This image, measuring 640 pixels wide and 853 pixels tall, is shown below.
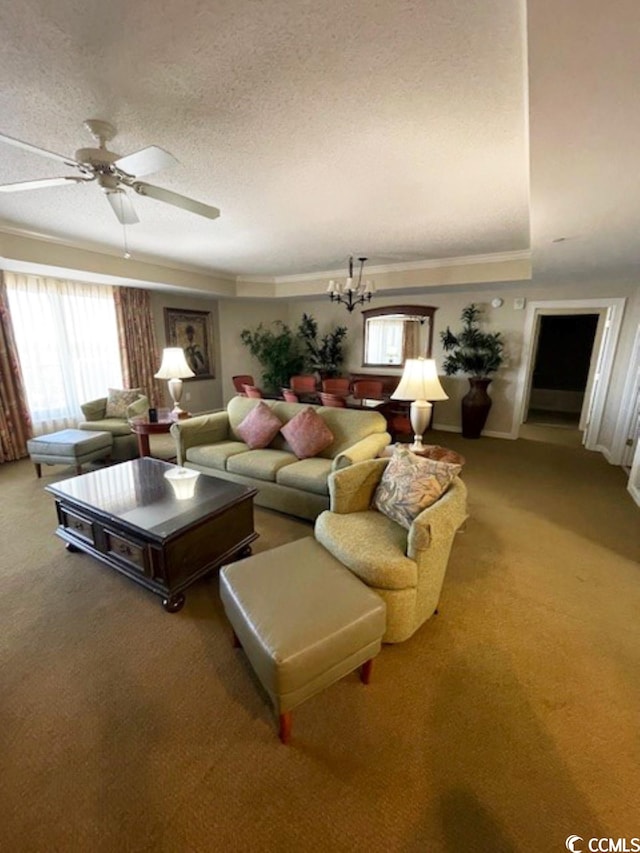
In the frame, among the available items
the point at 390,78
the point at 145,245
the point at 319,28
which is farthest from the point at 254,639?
the point at 145,245

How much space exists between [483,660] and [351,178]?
3070 millimetres

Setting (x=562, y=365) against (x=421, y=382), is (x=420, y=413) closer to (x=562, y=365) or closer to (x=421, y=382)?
(x=421, y=382)

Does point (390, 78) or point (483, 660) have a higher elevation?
point (390, 78)

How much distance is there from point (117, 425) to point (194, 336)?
2.69 meters

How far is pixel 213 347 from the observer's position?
7051mm

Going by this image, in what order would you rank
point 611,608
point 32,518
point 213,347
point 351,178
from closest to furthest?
1. point 611,608
2. point 351,178
3. point 32,518
4. point 213,347

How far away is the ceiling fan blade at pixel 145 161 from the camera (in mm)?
1737

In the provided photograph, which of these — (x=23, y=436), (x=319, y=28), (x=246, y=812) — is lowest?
(x=246, y=812)

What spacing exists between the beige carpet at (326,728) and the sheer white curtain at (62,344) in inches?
131

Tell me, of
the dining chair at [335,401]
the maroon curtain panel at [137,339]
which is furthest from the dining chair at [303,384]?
the maroon curtain panel at [137,339]

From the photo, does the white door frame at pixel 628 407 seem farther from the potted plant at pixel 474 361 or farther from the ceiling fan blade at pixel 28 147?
the ceiling fan blade at pixel 28 147

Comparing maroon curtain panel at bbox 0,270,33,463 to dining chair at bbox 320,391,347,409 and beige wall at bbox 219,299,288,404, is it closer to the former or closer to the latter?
beige wall at bbox 219,299,288,404

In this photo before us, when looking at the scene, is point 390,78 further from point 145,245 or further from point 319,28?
point 145,245
